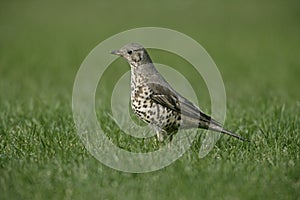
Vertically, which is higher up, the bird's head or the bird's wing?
the bird's head

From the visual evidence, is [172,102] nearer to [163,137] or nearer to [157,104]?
[157,104]

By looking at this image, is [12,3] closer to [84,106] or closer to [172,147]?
[84,106]

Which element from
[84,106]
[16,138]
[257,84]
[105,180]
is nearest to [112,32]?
[257,84]

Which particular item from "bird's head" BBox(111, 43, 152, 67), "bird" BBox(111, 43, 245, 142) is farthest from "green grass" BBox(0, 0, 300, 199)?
"bird's head" BBox(111, 43, 152, 67)

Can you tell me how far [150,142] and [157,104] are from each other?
458mm

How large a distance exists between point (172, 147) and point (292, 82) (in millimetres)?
7230

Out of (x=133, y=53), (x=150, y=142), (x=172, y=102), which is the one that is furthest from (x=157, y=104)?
(x=133, y=53)

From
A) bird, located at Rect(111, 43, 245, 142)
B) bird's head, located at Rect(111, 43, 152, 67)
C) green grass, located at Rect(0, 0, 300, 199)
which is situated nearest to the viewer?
green grass, located at Rect(0, 0, 300, 199)

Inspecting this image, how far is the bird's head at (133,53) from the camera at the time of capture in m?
5.86

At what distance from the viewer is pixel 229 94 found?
10.6m

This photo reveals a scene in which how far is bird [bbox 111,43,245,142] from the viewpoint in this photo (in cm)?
571

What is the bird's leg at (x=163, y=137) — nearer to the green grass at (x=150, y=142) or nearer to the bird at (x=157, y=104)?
the bird at (x=157, y=104)

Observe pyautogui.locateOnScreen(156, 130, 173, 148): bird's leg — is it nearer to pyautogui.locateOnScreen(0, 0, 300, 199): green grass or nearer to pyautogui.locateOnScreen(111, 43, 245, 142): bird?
pyautogui.locateOnScreen(111, 43, 245, 142): bird

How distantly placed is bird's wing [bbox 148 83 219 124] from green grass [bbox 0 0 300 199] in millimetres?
345
